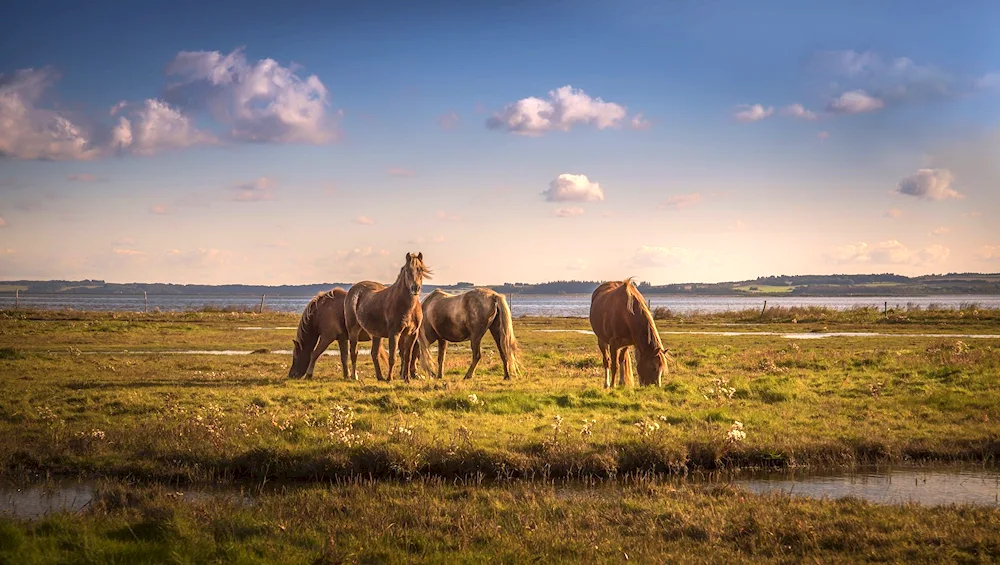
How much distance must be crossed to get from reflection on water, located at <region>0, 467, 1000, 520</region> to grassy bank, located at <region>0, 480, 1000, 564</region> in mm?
455

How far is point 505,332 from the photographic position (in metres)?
18.7

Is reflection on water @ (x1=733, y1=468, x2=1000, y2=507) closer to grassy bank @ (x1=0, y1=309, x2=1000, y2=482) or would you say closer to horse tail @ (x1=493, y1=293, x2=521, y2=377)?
grassy bank @ (x1=0, y1=309, x2=1000, y2=482)

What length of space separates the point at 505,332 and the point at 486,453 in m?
8.26

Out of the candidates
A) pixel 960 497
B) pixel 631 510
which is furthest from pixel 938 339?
pixel 631 510

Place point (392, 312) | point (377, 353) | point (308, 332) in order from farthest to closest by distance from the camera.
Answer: point (308, 332)
point (377, 353)
point (392, 312)

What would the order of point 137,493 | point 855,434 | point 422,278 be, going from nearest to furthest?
point 137,493 → point 855,434 → point 422,278

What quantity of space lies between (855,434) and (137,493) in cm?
1110

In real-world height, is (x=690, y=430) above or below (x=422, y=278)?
below

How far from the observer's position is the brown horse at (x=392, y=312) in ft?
55.8

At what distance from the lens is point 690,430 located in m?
11.9

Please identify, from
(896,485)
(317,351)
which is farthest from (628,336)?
(317,351)

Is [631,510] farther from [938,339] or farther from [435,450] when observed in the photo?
[938,339]

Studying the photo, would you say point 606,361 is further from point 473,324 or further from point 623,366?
point 473,324

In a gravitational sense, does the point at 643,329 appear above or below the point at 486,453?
above
